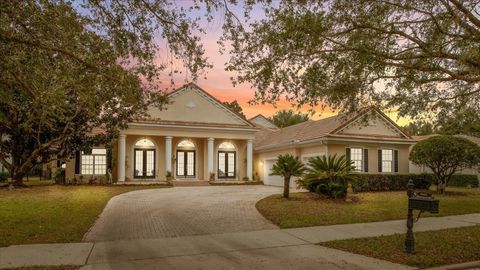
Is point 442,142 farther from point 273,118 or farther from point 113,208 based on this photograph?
point 273,118

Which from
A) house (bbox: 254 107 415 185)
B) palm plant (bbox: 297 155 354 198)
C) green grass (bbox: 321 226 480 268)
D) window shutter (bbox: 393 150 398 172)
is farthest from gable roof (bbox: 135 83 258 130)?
green grass (bbox: 321 226 480 268)

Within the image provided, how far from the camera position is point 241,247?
8.85m

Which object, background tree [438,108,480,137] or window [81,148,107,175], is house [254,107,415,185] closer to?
background tree [438,108,480,137]

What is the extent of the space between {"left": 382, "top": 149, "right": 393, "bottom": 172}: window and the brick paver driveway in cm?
1153

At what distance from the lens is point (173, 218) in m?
12.9

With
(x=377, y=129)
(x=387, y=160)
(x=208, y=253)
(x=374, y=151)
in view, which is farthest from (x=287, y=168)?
(x=387, y=160)

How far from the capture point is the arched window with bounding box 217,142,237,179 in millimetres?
31156

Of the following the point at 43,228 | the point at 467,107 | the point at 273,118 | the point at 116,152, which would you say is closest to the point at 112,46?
the point at 43,228

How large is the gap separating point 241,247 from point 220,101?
2255 cm

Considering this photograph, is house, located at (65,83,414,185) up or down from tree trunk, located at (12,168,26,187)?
up

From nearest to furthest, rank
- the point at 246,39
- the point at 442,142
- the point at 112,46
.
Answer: the point at 112,46 → the point at 246,39 → the point at 442,142

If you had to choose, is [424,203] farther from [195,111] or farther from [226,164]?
[226,164]

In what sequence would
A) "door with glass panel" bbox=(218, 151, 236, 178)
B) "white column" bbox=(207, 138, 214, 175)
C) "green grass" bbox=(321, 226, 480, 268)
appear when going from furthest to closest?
"door with glass panel" bbox=(218, 151, 236, 178)
"white column" bbox=(207, 138, 214, 175)
"green grass" bbox=(321, 226, 480, 268)

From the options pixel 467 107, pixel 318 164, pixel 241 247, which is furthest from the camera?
pixel 318 164
